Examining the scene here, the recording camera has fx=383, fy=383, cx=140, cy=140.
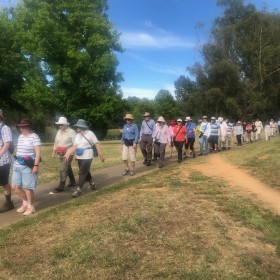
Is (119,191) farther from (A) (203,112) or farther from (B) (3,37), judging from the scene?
(A) (203,112)

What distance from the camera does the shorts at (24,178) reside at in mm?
6750

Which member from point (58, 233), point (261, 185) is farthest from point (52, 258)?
point (261, 185)

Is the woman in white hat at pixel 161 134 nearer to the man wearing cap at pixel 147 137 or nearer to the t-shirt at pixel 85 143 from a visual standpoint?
the man wearing cap at pixel 147 137

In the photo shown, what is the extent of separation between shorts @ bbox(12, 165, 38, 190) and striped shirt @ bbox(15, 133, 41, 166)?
0.15 m

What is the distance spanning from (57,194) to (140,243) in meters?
3.92

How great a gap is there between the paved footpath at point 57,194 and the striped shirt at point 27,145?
978 mm

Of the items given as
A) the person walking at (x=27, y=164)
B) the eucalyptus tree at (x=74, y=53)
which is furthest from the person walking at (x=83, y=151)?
the eucalyptus tree at (x=74, y=53)

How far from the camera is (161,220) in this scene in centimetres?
608

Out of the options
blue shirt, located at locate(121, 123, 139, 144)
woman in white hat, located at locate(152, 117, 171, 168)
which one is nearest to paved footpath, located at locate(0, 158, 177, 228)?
woman in white hat, located at locate(152, 117, 171, 168)

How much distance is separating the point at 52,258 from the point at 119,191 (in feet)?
12.6

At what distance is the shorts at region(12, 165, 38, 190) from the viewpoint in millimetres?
6750

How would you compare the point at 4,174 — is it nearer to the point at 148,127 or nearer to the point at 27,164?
the point at 27,164

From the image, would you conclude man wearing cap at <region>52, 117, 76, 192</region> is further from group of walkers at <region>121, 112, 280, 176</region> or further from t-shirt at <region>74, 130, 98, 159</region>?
group of walkers at <region>121, 112, 280, 176</region>

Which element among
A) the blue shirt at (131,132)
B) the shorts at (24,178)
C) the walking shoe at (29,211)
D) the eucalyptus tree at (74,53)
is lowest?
the walking shoe at (29,211)
